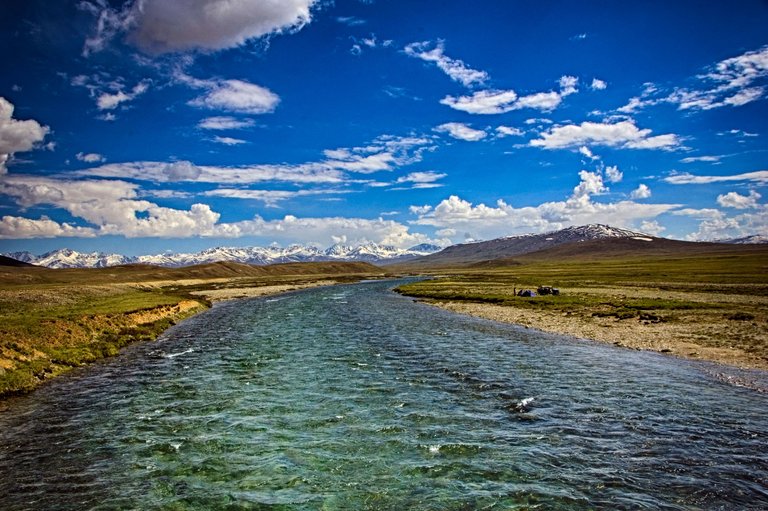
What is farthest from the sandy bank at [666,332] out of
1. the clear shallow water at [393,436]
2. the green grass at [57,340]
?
the green grass at [57,340]

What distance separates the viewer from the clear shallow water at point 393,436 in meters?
14.1

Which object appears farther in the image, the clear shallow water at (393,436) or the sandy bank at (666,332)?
the sandy bank at (666,332)

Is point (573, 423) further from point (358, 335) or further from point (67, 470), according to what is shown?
point (358, 335)

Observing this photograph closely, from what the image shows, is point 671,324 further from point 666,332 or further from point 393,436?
point 393,436

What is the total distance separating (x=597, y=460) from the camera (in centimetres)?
1608

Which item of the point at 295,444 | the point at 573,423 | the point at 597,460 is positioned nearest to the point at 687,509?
the point at 597,460

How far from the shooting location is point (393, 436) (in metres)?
18.9

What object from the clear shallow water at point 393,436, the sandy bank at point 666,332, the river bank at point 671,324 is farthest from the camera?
the river bank at point 671,324

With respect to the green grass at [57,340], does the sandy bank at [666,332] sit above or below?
below

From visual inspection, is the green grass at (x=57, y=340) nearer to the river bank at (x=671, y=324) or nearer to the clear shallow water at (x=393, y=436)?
the clear shallow water at (x=393, y=436)

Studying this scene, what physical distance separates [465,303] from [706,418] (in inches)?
2371

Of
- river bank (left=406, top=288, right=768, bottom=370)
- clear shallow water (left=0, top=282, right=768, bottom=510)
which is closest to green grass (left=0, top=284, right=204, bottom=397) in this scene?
clear shallow water (left=0, top=282, right=768, bottom=510)

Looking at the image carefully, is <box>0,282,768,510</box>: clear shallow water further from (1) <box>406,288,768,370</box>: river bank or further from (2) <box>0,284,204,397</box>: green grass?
(1) <box>406,288,768,370</box>: river bank

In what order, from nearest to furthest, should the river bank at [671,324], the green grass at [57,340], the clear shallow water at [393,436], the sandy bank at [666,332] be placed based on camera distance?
the clear shallow water at [393,436], the green grass at [57,340], the sandy bank at [666,332], the river bank at [671,324]
